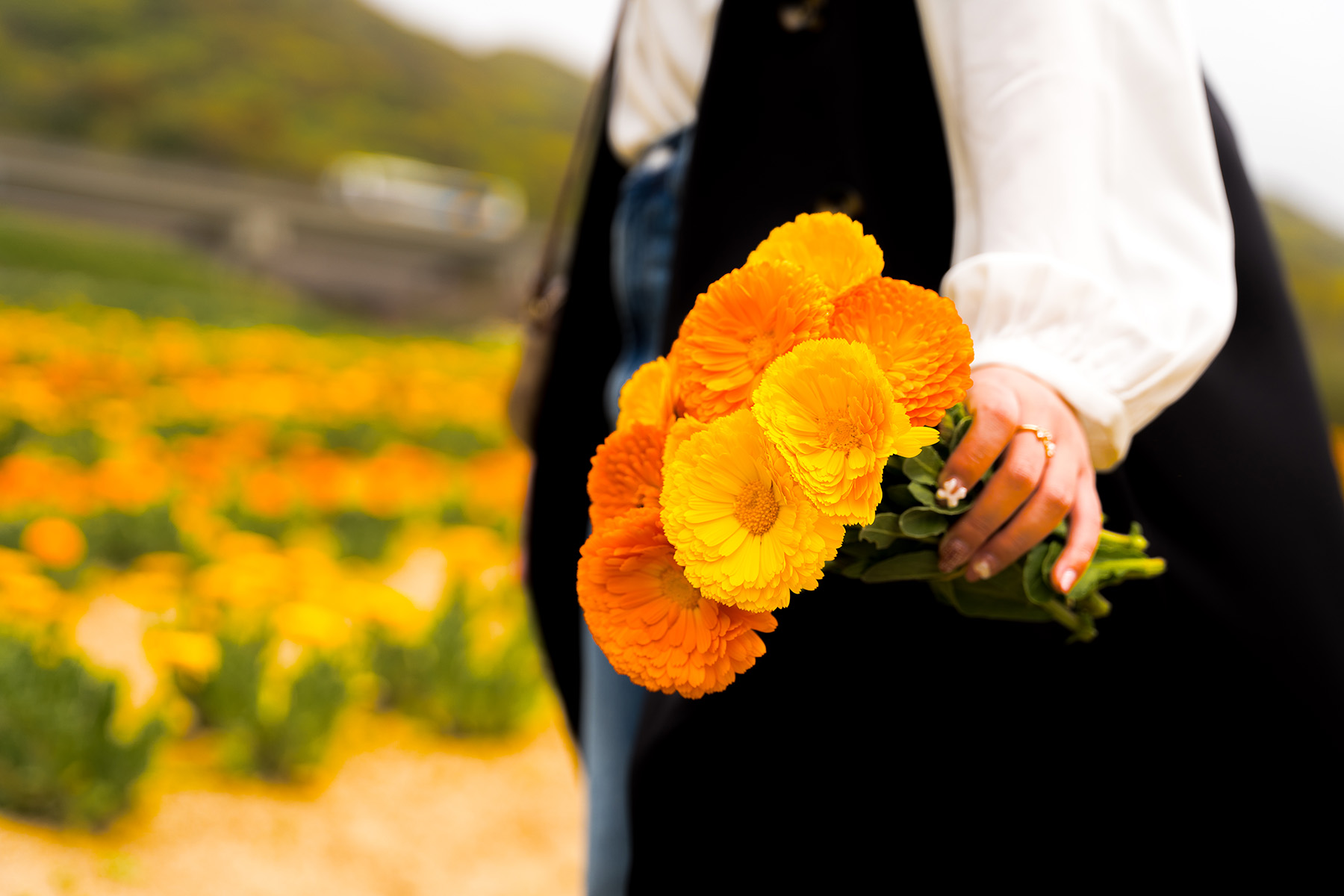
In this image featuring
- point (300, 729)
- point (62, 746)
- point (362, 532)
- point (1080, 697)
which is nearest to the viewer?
point (1080, 697)

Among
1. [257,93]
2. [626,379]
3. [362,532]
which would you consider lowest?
[257,93]

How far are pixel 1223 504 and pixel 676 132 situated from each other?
75 cm

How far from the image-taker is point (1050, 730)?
82 cm

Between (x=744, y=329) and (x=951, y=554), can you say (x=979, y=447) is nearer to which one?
(x=951, y=554)

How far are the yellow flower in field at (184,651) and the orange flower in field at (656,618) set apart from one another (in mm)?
1487

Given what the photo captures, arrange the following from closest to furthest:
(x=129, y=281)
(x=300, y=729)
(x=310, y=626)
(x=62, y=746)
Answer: (x=62, y=746), (x=300, y=729), (x=310, y=626), (x=129, y=281)

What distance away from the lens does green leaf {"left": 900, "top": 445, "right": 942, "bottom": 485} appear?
25.0 inches

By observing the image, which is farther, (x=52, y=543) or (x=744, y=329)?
(x=52, y=543)

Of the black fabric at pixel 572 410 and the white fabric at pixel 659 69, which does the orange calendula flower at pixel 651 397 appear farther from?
the black fabric at pixel 572 410

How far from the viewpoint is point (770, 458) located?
565 millimetres

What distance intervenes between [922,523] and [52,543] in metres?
2.17

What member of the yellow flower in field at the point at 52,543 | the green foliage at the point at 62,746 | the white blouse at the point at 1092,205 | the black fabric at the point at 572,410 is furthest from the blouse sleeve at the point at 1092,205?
the yellow flower in field at the point at 52,543

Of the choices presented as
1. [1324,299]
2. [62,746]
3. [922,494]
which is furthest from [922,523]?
[1324,299]

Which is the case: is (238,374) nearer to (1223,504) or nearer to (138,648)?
(138,648)
